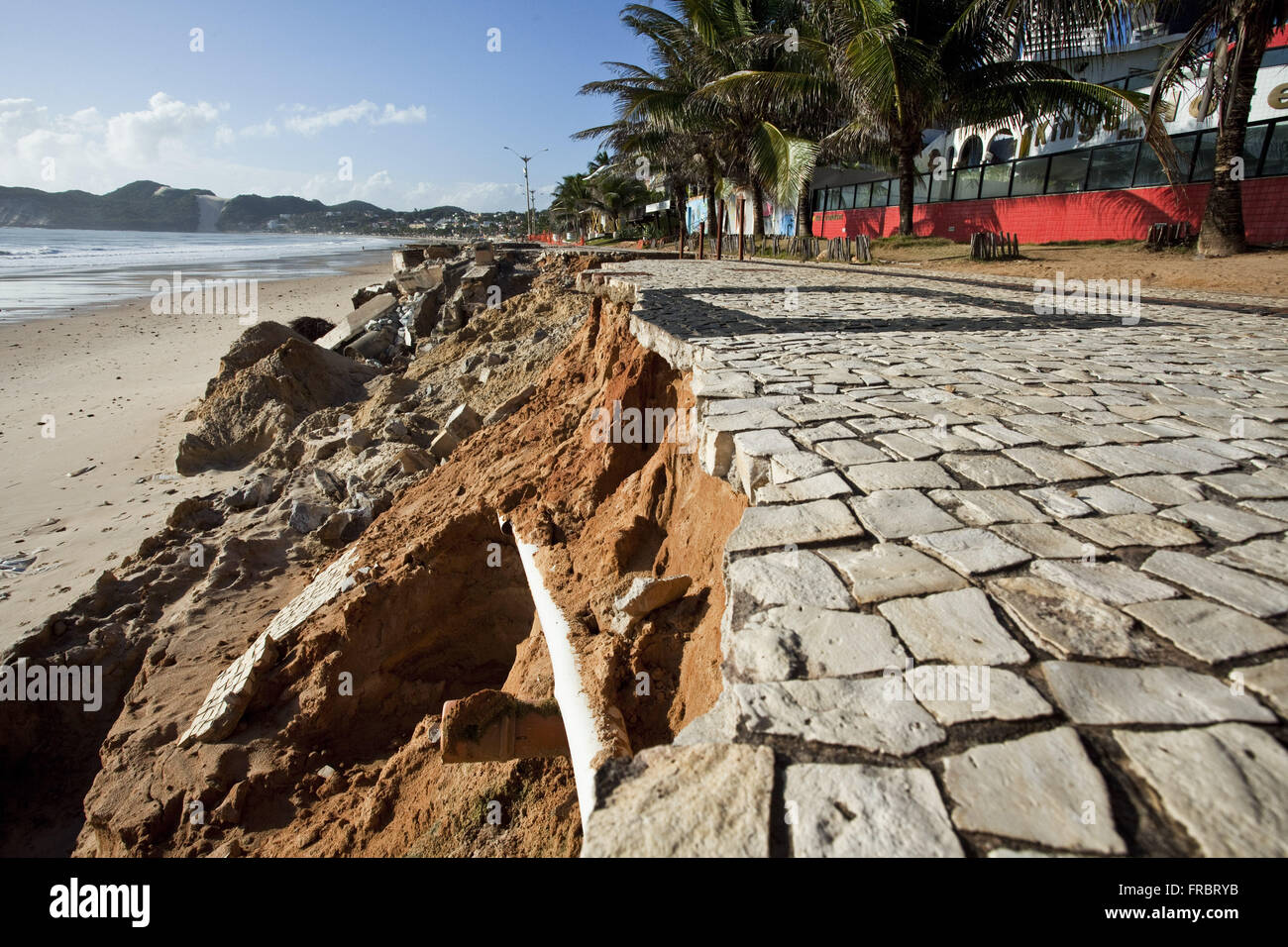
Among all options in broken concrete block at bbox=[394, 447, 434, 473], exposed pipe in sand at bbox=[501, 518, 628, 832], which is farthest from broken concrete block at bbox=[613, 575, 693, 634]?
broken concrete block at bbox=[394, 447, 434, 473]

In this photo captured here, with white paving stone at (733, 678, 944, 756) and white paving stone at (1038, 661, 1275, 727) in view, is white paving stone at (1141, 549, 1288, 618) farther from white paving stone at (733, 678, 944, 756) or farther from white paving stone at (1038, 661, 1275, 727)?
white paving stone at (733, 678, 944, 756)

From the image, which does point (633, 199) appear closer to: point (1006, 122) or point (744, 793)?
point (1006, 122)

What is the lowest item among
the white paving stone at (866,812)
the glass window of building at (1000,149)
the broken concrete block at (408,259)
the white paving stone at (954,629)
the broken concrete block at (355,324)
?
the white paving stone at (866,812)

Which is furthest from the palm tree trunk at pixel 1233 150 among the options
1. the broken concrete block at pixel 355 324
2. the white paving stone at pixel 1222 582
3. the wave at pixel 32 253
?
the wave at pixel 32 253

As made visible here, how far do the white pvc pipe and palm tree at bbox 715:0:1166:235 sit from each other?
1536 cm

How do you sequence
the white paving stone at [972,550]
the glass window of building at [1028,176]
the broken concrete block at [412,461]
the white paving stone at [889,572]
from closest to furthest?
the white paving stone at [889,572] → the white paving stone at [972,550] → the broken concrete block at [412,461] → the glass window of building at [1028,176]

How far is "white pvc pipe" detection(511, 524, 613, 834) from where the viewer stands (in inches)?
103

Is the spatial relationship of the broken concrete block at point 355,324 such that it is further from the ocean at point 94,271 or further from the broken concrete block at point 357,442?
the ocean at point 94,271

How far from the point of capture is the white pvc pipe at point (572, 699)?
2619 millimetres

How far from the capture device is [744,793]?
1.36 m

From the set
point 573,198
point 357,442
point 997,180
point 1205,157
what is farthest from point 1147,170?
point 573,198

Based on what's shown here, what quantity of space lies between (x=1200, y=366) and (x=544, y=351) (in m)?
7.68

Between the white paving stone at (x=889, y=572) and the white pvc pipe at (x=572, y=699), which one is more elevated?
the white paving stone at (x=889, y=572)
